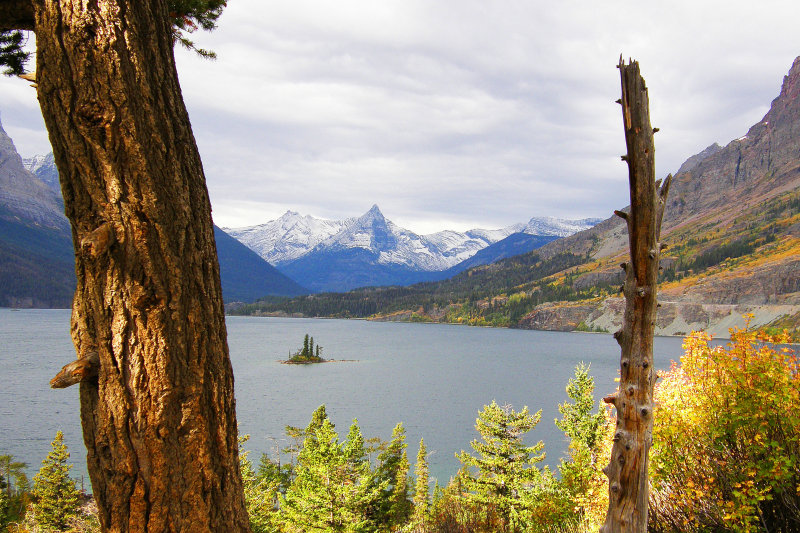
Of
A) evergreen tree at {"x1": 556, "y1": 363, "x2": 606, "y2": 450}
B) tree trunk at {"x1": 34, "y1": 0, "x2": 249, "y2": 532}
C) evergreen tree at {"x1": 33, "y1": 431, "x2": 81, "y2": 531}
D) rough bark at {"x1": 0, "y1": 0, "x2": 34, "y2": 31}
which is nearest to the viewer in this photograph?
tree trunk at {"x1": 34, "y1": 0, "x2": 249, "y2": 532}

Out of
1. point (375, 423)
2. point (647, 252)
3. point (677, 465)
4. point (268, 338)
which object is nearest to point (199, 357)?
point (647, 252)

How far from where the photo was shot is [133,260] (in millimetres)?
2480

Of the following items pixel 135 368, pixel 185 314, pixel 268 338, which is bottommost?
pixel 268 338

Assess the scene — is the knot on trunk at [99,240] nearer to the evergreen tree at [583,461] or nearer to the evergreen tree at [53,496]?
the evergreen tree at [583,461]

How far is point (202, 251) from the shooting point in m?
2.68

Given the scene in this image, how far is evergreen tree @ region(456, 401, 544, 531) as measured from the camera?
18000 mm

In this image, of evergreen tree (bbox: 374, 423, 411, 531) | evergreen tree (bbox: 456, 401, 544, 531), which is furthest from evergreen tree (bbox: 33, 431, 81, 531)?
evergreen tree (bbox: 456, 401, 544, 531)

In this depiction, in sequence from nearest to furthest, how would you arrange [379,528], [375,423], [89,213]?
1. [89,213]
2. [379,528]
3. [375,423]

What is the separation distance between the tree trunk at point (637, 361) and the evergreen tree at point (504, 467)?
14036mm

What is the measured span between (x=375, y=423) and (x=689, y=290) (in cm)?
15265

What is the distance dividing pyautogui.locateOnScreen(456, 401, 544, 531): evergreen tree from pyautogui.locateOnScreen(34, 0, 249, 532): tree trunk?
1726cm

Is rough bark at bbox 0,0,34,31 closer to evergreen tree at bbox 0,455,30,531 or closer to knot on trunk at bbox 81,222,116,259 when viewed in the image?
knot on trunk at bbox 81,222,116,259

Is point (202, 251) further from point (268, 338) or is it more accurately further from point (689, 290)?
point (689, 290)

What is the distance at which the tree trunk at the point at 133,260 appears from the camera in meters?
2.37
